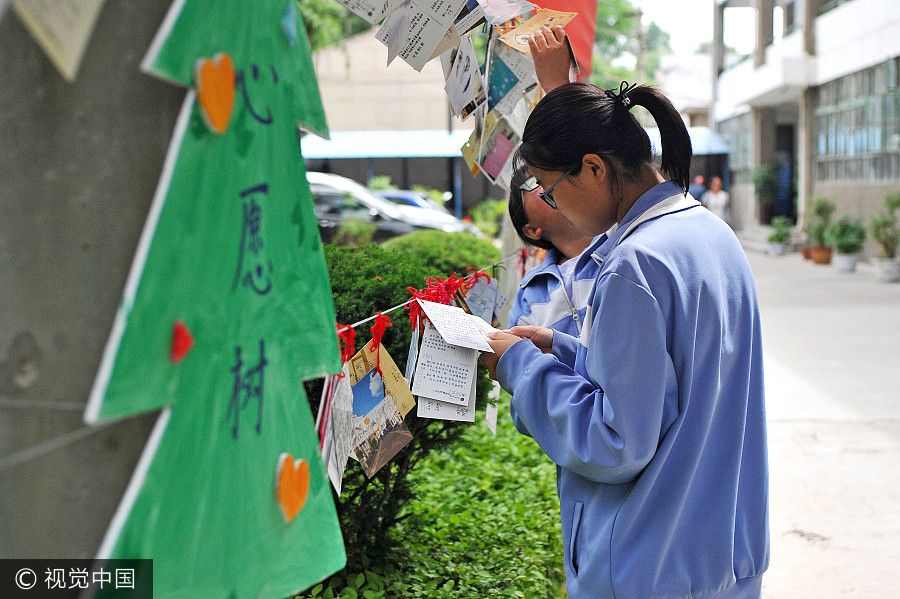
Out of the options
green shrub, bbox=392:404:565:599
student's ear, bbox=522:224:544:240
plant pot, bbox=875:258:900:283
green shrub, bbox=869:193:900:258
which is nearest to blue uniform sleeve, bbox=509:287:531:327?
student's ear, bbox=522:224:544:240

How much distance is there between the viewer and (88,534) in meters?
1.00

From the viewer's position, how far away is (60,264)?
3.20 feet

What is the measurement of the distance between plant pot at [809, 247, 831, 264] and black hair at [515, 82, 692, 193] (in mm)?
16901

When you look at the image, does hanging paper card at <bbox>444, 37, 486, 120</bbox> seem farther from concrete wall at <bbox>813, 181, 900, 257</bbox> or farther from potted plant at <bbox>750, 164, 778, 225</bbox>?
potted plant at <bbox>750, 164, 778, 225</bbox>

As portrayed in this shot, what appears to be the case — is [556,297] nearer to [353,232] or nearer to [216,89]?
[216,89]

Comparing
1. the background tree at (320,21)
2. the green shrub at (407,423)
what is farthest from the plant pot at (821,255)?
the green shrub at (407,423)

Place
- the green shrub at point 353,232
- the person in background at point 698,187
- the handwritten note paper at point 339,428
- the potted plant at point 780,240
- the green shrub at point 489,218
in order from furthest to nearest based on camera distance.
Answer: the person in background at point 698,187, the potted plant at point 780,240, the green shrub at point 489,218, the green shrub at point 353,232, the handwritten note paper at point 339,428

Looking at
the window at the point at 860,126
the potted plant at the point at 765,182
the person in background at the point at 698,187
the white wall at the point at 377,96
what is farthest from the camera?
the white wall at the point at 377,96

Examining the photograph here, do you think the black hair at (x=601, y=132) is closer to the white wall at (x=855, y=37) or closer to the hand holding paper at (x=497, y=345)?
the hand holding paper at (x=497, y=345)

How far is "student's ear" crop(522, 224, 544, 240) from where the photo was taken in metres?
2.86

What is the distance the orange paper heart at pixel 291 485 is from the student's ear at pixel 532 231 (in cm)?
179

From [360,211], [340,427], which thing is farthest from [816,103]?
[340,427]

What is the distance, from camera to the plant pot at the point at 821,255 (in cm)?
1716

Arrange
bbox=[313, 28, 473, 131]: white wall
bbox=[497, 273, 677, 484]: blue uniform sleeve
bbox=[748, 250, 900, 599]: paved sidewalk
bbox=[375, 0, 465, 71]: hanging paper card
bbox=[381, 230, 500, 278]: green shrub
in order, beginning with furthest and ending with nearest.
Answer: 1. bbox=[313, 28, 473, 131]: white wall
2. bbox=[381, 230, 500, 278]: green shrub
3. bbox=[748, 250, 900, 599]: paved sidewalk
4. bbox=[375, 0, 465, 71]: hanging paper card
5. bbox=[497, 273, 677, 484]: blue uniform sleeve
